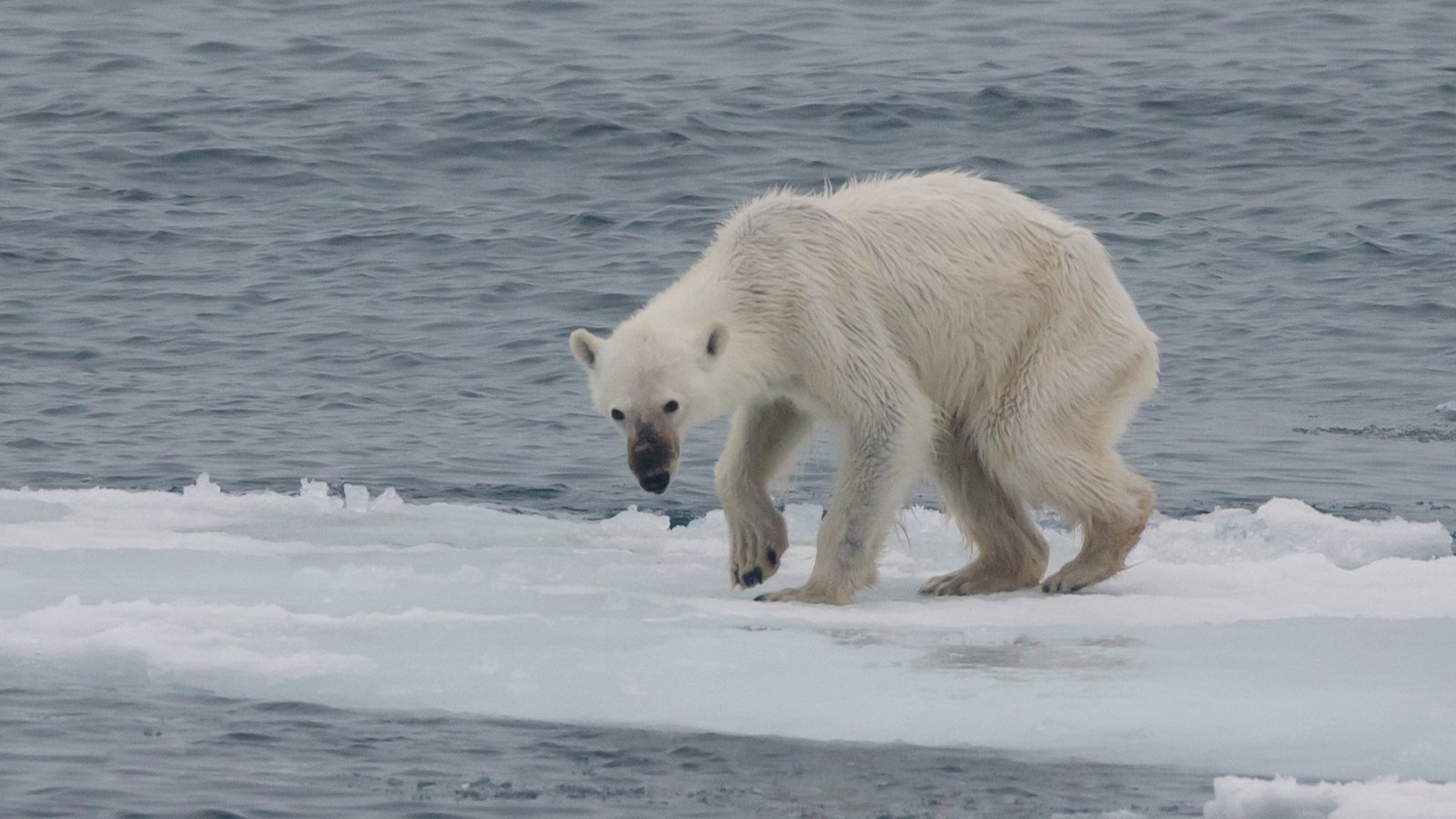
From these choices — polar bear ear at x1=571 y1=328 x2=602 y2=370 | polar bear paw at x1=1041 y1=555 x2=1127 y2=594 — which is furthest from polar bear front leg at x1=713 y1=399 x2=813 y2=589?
polar bear paw at x1=1041 y1=555 x2=1127 y2=594

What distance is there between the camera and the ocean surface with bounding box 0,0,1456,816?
18.7 ft

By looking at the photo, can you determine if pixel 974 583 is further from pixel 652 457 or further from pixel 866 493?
pixel 652 457

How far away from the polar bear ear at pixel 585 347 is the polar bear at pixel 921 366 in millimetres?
10

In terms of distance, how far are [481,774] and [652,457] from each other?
1.32 meters

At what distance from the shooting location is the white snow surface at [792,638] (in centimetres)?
579

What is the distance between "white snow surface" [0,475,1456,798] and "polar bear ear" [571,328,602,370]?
34.4 inches

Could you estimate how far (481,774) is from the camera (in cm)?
554

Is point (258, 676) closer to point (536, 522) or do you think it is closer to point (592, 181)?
point (536, 522)

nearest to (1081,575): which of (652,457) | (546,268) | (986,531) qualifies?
(986,531)

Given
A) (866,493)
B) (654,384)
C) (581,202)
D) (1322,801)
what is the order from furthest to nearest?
(581,202) < (866,493) < (654,384) < (1322,801)

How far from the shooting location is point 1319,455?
1069 cm

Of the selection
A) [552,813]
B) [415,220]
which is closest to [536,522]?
[552,813]

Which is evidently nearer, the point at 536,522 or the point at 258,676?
the point at 258,676

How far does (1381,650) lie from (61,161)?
1438 centimetres
